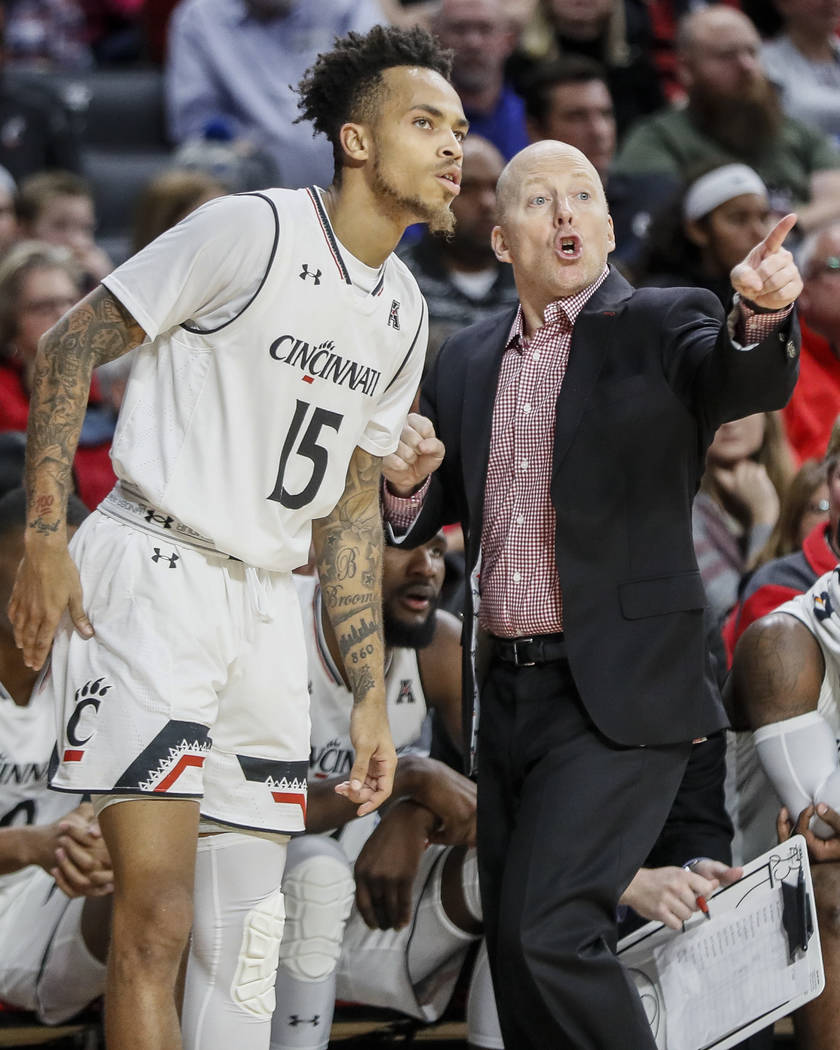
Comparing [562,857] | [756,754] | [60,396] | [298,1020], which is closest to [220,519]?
[60,396]

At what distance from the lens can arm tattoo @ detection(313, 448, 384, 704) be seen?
3.22 meters

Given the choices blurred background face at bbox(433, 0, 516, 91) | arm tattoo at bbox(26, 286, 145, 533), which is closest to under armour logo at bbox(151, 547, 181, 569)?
arm tattoo at bbox(26, 286, 145, 533)

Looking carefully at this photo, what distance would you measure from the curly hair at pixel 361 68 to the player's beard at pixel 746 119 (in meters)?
4.42

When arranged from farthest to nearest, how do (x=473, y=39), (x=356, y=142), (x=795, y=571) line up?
(x=473, y=39) → (x=795, y=571) → (x=356, y=142)

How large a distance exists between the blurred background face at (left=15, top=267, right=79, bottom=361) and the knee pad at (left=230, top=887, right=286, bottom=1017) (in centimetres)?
295

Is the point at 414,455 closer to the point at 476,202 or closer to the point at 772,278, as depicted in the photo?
the point at 772,278

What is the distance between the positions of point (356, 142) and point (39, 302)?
270 cm

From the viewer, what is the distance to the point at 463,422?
3.36 m

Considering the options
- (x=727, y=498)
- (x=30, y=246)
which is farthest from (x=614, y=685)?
(x=30, y=246)

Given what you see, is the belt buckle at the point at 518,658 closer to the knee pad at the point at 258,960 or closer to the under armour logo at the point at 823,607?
the knee pad at the point at 258,960

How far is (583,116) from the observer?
6934 mm

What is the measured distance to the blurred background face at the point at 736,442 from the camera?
5.29 meters

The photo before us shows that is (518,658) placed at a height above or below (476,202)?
below

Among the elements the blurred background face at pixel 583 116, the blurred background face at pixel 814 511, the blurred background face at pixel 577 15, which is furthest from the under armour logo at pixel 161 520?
the blurred background face at pixel 577 15
